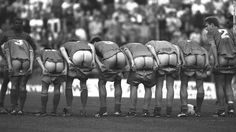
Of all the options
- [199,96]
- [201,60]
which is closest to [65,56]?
[201,60]

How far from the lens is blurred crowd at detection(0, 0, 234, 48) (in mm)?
31719

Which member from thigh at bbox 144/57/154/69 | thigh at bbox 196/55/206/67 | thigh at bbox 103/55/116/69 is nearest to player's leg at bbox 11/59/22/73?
thigh at bbox 103/55/116/69

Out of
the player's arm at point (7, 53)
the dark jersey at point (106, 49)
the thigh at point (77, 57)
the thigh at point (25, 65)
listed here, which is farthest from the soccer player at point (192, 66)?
the player's arm at point (7, 53)

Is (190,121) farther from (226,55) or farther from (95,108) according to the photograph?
(95,108)

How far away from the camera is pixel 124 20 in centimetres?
3291

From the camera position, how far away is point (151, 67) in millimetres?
16969

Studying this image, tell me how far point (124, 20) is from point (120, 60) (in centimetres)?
1614

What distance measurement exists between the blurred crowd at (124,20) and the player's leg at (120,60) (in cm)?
1379

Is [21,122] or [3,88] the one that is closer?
[21,122]

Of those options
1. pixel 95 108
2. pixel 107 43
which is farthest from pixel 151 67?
pixel 95 108

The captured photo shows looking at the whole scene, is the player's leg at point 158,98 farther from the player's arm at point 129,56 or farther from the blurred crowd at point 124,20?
the blurred crowd at point 124,20

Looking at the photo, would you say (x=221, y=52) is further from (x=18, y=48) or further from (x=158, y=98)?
(x=18, y=48)

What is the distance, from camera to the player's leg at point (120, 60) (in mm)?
16859

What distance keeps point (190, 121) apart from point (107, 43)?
288cm
